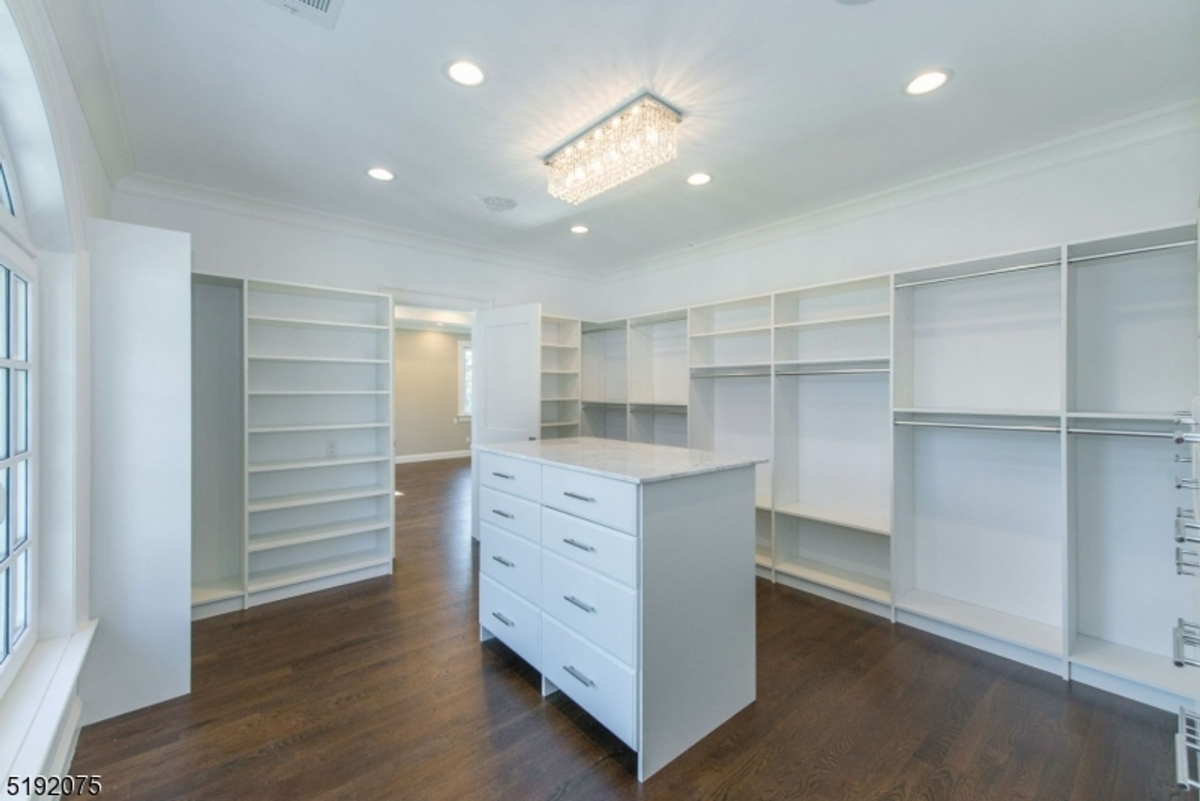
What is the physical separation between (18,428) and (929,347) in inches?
171

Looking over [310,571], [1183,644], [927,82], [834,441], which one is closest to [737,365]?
[834,441]

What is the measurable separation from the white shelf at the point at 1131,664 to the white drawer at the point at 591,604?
227cm

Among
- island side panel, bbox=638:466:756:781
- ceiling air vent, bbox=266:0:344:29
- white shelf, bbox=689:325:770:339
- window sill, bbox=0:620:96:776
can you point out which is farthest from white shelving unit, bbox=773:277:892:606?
window sill, bbox=0:620:96:776

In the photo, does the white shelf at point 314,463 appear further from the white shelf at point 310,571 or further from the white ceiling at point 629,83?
the white ceiling at point 629,83

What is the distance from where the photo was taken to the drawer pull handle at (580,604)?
2.00 metres

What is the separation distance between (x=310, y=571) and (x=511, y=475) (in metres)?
2.04

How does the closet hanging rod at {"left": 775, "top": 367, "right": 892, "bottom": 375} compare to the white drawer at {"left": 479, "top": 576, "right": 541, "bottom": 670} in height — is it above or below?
above

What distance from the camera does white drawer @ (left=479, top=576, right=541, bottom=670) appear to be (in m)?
2.34

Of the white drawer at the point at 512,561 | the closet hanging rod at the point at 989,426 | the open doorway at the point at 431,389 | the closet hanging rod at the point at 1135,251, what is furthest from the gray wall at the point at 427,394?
the closet hanging rod at the point at 1135,251

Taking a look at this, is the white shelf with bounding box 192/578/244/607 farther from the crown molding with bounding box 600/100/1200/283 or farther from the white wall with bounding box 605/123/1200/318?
the crown molding with bounding box 600/100/1200/283

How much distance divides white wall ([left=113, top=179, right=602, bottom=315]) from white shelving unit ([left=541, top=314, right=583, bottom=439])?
1.78ft

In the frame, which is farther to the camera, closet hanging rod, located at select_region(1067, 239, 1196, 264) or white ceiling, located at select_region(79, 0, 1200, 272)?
closet hanging rod, located at select_region(1067, 239, 1196, 264)

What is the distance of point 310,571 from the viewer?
11.5 feet

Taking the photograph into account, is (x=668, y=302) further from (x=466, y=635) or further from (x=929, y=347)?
(x=466, y=635)
